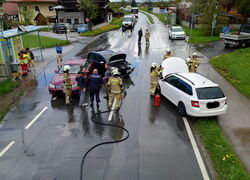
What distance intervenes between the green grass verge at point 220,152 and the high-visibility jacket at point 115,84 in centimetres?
337

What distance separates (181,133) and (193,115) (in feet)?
3.24

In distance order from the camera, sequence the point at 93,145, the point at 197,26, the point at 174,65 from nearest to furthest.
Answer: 1. the point at 93,145
2. the point at 174,65
3. the point at 197,26

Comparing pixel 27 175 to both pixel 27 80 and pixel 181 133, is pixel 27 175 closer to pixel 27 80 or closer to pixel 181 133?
pixel 181 133

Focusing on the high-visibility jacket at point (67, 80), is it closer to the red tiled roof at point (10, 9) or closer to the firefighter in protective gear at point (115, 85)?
the firefighter in protective gear at point (115, 85)

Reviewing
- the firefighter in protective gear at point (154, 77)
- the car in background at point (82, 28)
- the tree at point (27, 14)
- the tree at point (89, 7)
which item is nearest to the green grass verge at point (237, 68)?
the firefighter in protective gear at point (154, 77)

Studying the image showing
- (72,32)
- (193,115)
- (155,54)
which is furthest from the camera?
(72,32)

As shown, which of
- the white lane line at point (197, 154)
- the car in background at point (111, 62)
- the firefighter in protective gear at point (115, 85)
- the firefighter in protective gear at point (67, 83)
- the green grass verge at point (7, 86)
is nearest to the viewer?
the white lane line at point (197, 154)

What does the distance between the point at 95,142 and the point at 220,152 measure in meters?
3.96

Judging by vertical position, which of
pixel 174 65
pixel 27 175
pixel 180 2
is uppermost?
pixel 180 2

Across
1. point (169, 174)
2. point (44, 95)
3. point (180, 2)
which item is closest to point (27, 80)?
point (44, 95)

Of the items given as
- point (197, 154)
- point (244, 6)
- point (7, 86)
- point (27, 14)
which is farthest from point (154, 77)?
point (27, 14)

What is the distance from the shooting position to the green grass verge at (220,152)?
5.99m

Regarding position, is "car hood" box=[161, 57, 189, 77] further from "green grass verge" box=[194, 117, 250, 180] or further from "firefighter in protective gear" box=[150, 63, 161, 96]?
"green grass verge" box=[194, 117, 250, 180]

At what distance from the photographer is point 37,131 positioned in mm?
8609
